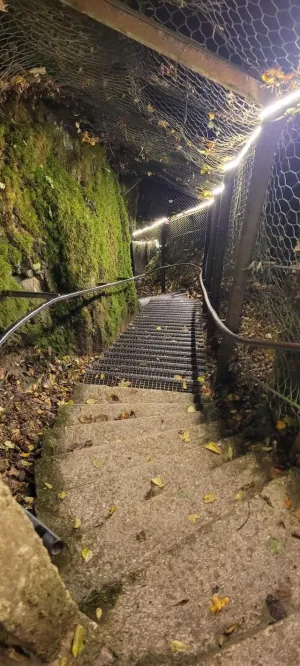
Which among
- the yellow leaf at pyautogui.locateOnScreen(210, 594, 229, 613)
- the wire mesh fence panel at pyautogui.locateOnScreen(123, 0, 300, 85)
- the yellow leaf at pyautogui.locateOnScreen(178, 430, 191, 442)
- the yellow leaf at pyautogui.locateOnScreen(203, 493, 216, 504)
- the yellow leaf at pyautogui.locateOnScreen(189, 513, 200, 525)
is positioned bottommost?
the yellow leaf at pyautogui.locateOnScreen(210, 594, 229, 613)

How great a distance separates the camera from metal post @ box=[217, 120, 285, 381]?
2.77 m

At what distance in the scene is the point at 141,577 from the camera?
1705 mm

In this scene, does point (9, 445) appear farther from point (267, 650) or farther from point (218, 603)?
point (267, 650)

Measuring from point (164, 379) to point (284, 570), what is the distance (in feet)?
9.45

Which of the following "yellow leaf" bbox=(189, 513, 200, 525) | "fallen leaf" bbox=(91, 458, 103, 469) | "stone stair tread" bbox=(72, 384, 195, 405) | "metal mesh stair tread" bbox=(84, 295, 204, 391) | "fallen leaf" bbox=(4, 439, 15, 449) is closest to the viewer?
"yellow leaf" bbox=(189, 513, 200, 525)

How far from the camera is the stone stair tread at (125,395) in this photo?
13.0 feet

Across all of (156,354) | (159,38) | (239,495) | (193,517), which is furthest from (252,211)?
(156,354)

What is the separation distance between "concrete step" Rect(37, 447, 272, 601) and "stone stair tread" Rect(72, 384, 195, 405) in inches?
49.2

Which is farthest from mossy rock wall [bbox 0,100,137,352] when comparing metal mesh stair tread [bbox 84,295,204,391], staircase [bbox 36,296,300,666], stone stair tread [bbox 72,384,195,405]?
staircase [bbox 36,296,300,666]

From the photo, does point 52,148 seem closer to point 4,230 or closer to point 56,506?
point 4,230

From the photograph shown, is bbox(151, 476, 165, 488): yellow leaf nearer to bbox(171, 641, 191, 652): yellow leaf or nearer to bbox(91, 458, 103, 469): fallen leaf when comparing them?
bbox(91, 458, 103, 469): fallen leaf

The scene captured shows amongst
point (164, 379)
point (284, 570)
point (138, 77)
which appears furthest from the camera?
point (164, 379)

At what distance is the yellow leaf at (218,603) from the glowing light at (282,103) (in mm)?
3106

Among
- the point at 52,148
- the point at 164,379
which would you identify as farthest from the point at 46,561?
the point at 52,148
